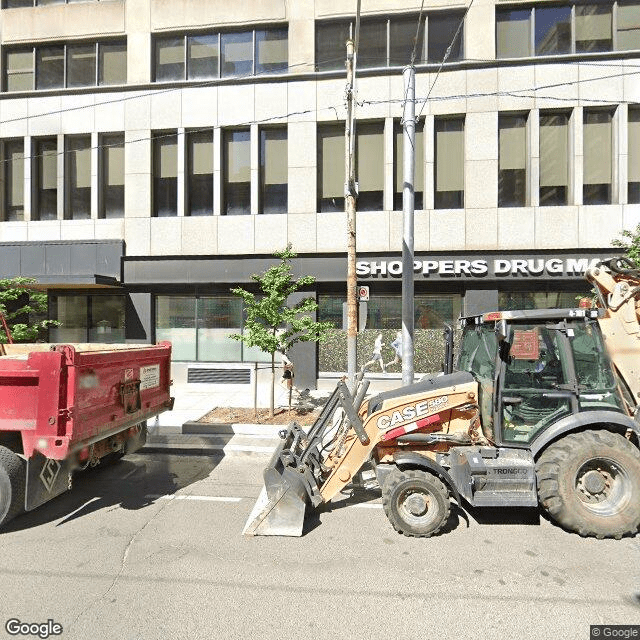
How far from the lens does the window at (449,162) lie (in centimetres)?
1243

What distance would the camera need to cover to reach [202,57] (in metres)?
13.5

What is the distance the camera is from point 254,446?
24.0ft

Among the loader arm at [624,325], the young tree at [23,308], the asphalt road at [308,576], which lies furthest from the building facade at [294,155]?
the asphalt road at [308,576]

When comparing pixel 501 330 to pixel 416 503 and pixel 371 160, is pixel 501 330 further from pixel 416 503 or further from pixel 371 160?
pixel 371 160

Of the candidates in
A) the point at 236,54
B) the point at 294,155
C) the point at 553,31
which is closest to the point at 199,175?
the point at 294,155

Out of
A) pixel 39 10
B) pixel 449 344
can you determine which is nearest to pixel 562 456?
pixel 449 344

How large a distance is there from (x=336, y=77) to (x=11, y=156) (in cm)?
1183

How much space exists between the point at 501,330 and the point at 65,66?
17.4 meters

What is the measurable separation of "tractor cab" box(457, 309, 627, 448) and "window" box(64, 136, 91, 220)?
1443cm

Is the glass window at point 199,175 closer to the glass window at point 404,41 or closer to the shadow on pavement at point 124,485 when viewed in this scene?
the glass window at point 404,41

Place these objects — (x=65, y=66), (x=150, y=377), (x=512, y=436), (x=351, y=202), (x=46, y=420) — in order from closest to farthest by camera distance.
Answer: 1. (x=46, y=420)
2. (x=512, y=436)
3. (x=150, y=377)
4. (x=351, y=202)
5. (x=65, y=66)

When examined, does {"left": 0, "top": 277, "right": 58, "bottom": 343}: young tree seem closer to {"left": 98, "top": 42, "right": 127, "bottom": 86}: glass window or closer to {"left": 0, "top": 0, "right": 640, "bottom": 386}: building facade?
{"left": 0, "top": 0, "right": 640, "bottom": 386}: building facade

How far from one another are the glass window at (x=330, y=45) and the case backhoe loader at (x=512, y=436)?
11.5 m

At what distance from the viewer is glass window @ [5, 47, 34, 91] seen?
46.6 feet
